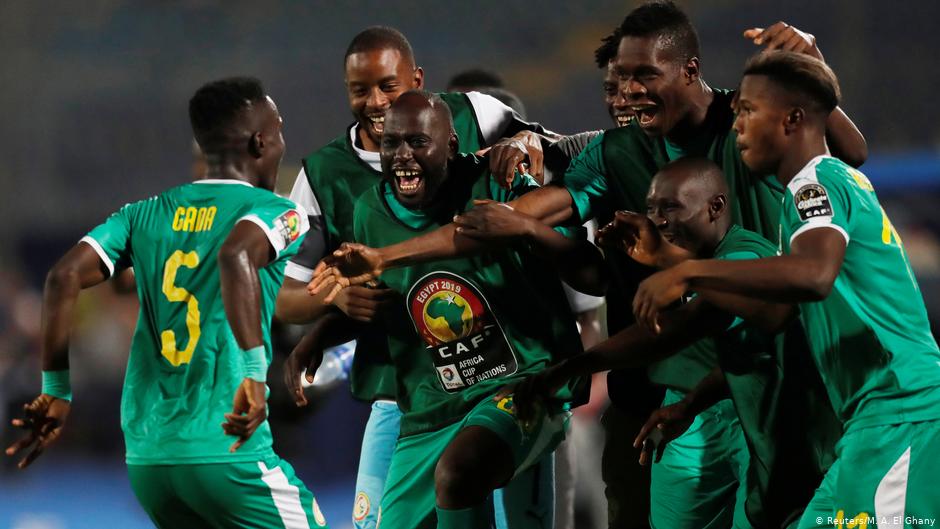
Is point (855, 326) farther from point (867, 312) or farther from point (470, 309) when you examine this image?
point (470, 309)

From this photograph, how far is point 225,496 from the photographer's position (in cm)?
361

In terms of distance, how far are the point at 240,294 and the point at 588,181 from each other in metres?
1.14

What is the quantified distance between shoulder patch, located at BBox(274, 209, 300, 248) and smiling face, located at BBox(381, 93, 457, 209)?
319 mm

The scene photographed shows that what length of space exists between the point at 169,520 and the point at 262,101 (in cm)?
140

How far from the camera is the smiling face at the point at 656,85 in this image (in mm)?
3703

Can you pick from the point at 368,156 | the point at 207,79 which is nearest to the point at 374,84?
the point at 368,156

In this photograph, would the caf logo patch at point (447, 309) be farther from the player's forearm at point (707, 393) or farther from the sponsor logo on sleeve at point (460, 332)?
the player's forearm at point (707, 393)

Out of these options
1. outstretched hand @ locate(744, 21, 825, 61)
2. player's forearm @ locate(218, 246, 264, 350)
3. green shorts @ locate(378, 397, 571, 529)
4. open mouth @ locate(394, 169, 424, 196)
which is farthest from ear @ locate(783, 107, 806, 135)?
player's forearm @ locate(218, 246, 264, 350)

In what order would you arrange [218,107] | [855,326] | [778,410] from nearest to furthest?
[855,326], [778,410], [218,107]

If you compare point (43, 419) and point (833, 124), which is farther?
point (43, 419)

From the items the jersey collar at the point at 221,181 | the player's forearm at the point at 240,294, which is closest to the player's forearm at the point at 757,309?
the player's forearm at the point at 240,294

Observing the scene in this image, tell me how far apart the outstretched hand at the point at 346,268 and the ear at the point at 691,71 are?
1.11 meters

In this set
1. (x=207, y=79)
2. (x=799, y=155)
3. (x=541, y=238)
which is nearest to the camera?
(x=799, y=155)

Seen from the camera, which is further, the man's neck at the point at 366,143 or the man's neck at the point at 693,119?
the man's neck at the point at 366,143
